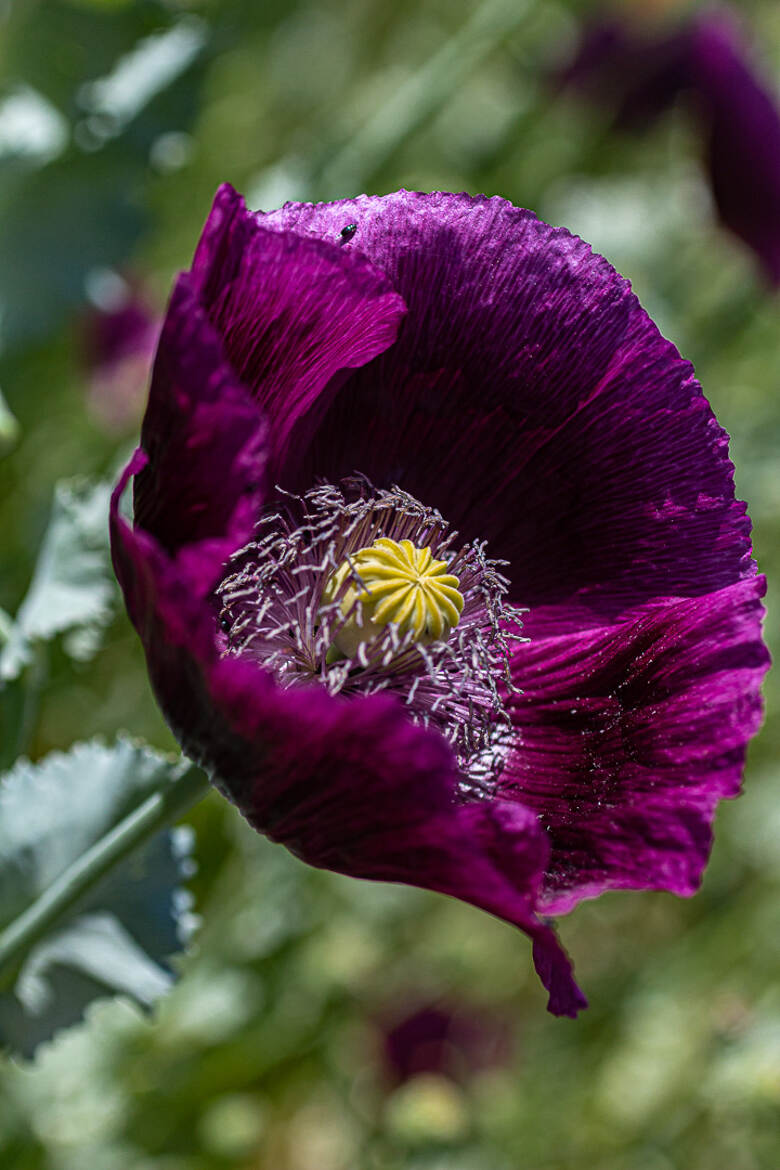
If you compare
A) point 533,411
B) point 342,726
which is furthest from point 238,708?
point 533,411

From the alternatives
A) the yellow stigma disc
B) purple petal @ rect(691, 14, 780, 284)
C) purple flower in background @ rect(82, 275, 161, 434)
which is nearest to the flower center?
the yellow stigma disc

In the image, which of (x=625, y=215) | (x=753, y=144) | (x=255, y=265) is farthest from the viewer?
(x=625, y=215)

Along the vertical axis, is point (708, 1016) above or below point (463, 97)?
below

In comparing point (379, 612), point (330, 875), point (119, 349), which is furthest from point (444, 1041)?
point (119, 349)

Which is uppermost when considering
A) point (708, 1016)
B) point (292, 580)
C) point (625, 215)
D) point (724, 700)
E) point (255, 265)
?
point (255, 265)

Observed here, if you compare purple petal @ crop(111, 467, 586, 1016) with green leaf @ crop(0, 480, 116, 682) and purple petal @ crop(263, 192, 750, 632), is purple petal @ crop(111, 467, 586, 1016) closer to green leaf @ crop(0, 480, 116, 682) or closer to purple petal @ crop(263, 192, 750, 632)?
purple petal @ crop(263, 192, 750, 632)

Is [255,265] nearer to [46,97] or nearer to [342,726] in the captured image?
[342,726]

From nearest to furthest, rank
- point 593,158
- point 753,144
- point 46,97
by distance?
point 46,97 → point 753,144 → point 593,158
